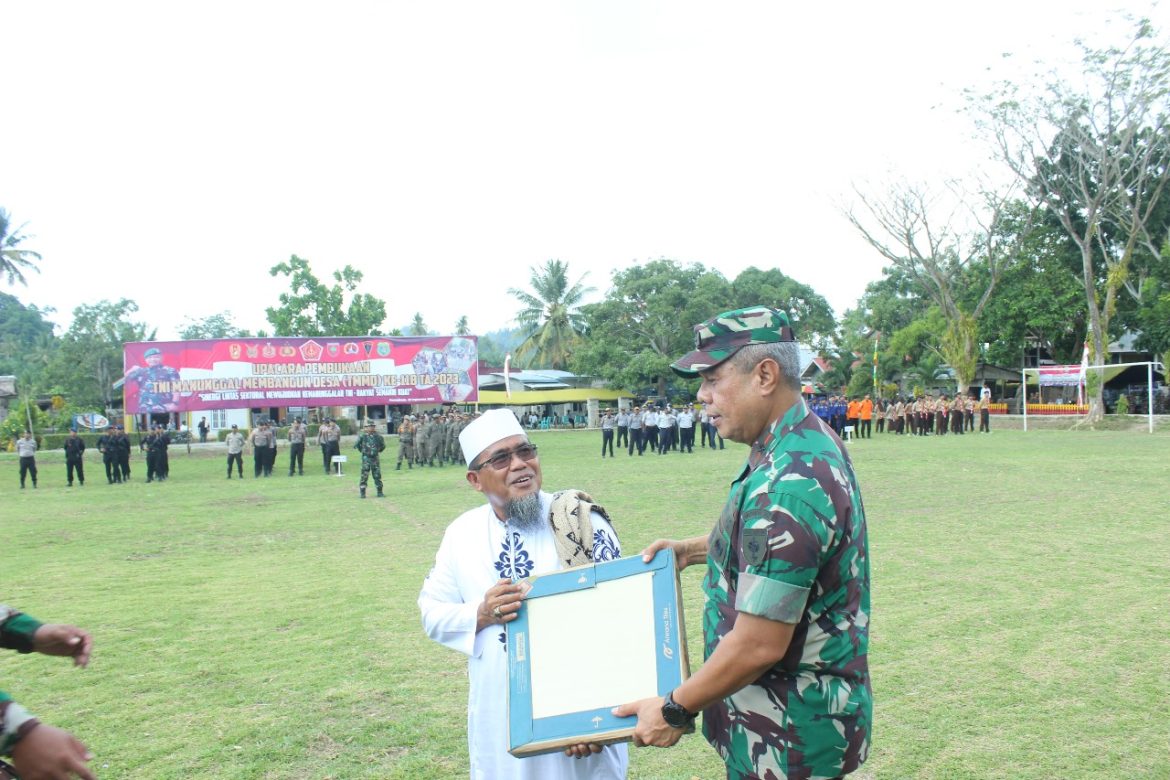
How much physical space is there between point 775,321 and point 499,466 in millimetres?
1218

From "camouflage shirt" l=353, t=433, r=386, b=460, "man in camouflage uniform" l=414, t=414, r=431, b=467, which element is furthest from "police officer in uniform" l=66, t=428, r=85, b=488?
"camouflage shirt" l=353, t=433, r=386, b=460

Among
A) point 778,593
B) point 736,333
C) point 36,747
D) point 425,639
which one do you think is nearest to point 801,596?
point 778,593

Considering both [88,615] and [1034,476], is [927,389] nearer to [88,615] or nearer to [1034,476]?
[1034,476]

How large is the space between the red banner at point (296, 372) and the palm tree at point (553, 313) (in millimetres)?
28876

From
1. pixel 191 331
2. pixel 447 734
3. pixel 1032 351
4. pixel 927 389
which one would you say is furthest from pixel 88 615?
pixel 191 331

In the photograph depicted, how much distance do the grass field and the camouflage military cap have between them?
2642 millimetres

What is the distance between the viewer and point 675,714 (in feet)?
6.79

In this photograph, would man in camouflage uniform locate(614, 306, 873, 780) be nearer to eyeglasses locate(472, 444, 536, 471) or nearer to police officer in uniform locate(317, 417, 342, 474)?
eyeglasses locate(472, 444, 536, 471)

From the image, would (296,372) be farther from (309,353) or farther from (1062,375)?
(1062,375)

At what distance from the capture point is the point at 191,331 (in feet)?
258

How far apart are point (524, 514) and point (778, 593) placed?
3.91 ft

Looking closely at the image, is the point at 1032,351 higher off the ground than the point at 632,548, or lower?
higher

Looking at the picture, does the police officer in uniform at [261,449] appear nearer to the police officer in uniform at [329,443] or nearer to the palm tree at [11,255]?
the police officer in uniform at [329,443]

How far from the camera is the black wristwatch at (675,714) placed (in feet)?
6.77
